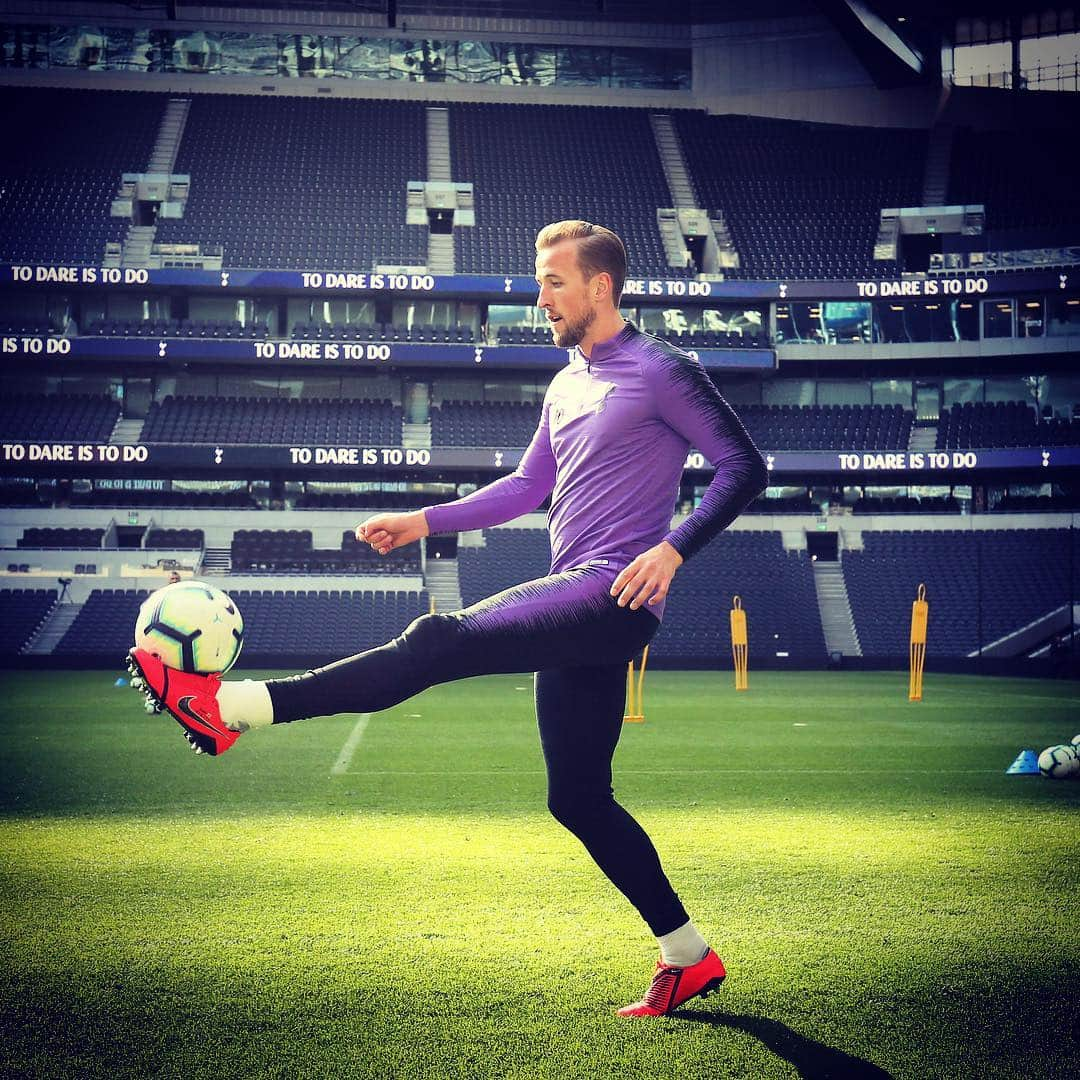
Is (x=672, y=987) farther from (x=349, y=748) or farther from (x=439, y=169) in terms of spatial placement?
(x=439, y=169)

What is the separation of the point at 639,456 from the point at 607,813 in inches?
46.8

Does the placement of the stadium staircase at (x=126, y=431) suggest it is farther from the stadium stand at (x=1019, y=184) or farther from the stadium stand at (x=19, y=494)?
the stadium stand at (x=1019, y=184)

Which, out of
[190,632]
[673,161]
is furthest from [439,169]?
[190,632]

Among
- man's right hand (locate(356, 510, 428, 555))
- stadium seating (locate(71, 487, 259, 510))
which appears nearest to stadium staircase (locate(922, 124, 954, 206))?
stadium seating (locate(71, 487, 259, 510))

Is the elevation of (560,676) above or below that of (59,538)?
above

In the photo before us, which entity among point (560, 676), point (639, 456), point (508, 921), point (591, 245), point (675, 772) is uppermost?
point (591, 245)

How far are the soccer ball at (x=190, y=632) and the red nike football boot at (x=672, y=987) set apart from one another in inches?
69.4

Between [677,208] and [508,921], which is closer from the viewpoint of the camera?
[508,921]

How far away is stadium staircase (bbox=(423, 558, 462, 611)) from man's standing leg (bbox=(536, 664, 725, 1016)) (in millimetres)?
29947

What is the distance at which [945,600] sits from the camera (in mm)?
33250

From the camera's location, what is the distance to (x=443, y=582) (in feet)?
115

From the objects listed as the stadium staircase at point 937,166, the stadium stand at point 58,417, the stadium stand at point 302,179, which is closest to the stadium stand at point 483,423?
the stadium stand at point 302,179

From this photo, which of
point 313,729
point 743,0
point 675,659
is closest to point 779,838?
point 313,729

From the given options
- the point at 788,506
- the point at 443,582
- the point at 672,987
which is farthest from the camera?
the point at 788,506
